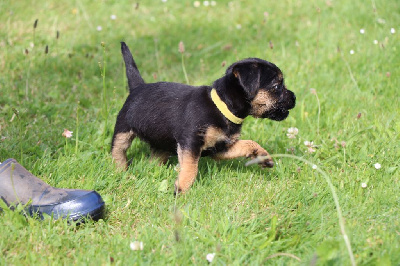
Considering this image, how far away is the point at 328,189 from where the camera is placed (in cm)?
386

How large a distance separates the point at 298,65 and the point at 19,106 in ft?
11.4

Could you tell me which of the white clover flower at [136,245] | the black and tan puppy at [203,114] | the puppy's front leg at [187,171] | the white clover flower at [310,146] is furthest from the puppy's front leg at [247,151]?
the white clover flower at [136,245]

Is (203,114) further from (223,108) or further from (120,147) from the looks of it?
(120,147)

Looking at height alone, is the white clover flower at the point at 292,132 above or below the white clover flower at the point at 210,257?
below

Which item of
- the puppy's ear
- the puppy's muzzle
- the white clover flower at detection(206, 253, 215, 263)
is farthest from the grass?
the puppy's ear

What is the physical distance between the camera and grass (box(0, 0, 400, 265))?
3178 mm

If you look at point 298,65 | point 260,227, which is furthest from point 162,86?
point 298,65

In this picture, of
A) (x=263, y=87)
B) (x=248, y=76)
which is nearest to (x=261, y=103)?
(x=263, y=87)

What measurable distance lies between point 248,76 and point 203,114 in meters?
0.46

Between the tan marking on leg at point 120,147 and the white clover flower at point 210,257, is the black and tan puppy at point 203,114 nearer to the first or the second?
the tan marking on leg at point 120,147

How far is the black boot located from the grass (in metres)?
0.10

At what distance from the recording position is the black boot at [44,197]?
3.37 metres

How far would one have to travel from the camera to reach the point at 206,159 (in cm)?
468

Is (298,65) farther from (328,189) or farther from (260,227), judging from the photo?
(260,227)
